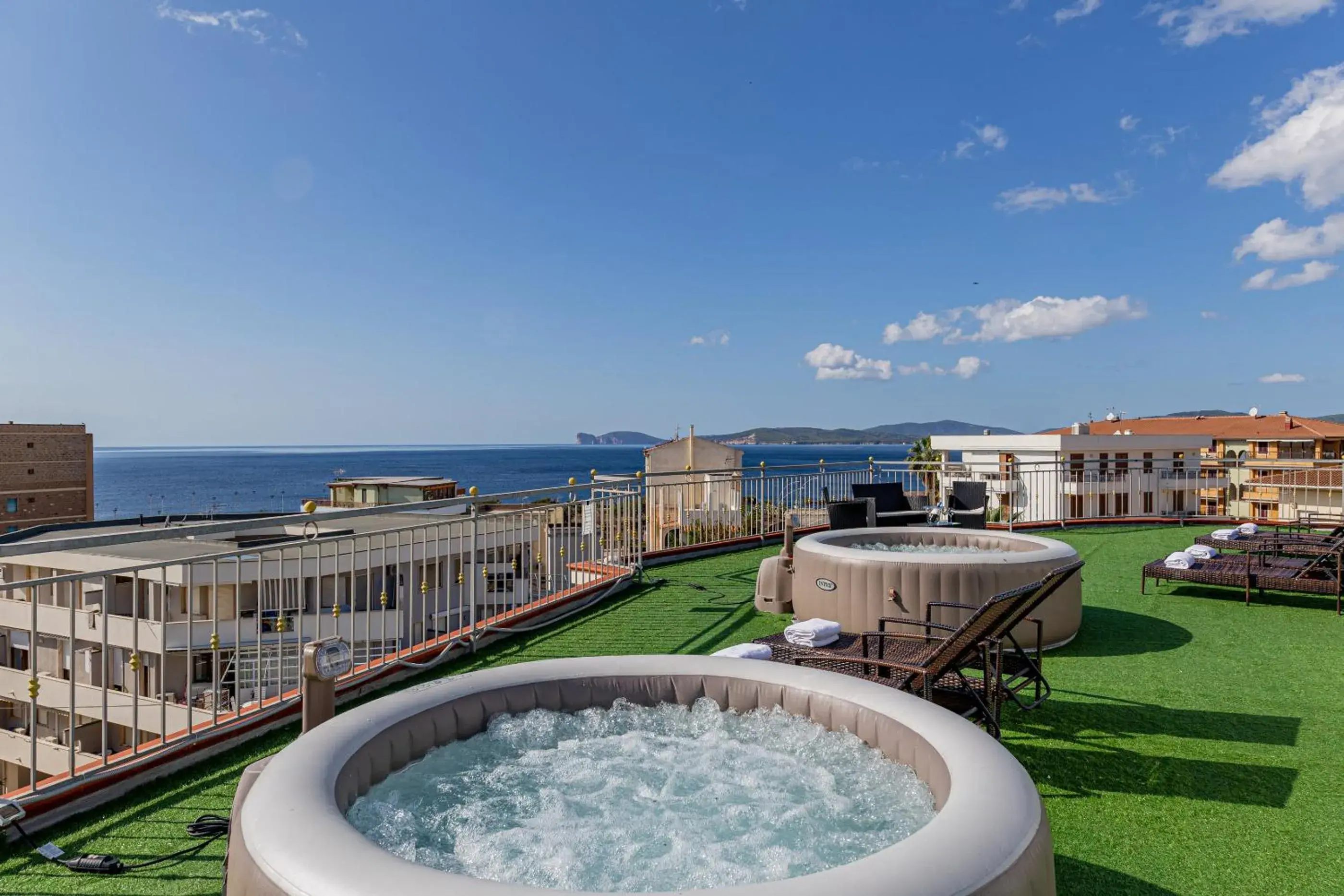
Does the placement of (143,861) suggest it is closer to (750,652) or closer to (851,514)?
(750,652)

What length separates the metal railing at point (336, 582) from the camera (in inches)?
138

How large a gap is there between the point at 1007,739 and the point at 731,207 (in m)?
33.8

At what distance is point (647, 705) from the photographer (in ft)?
10.5

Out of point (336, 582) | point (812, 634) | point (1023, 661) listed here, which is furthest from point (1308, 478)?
point (336, 582)

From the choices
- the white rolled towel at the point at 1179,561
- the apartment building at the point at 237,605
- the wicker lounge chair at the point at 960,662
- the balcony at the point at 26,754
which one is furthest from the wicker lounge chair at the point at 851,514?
the balcony at the point at 26,754

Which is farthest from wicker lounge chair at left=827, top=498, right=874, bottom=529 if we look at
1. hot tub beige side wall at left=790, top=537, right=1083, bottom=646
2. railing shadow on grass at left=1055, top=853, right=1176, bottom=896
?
railing shadow on grass at left=1055, top=853, right=1176, bottom=896

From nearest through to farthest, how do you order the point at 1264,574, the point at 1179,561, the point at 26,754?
the point at 1264,574 → the point at 1179,561 → the point at 26,754

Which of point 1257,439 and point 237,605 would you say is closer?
point 237,605

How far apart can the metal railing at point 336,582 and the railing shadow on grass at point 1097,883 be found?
11.4 ft

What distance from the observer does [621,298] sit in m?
55.7

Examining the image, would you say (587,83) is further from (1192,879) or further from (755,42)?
(1192,879)

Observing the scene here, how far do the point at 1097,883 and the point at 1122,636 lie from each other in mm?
3941

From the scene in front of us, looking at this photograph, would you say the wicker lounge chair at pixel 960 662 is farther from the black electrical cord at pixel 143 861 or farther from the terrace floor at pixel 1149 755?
→ the black electrical cord at pixel 143 861

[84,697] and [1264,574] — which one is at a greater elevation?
[1264,574]
